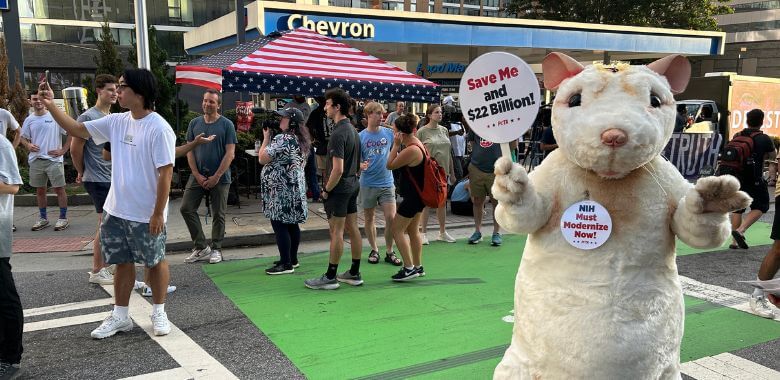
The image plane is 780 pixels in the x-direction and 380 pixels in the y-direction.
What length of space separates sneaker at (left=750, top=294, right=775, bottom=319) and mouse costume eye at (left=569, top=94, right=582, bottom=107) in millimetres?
3909

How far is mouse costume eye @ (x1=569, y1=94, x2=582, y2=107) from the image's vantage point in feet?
7.34

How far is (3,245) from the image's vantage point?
3439 mm

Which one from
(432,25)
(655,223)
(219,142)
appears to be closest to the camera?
(655,223)

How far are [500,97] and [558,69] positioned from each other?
1.03ft

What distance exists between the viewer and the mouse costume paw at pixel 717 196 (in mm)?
1975

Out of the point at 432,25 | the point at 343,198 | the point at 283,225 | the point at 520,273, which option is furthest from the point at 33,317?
the point at 432,25

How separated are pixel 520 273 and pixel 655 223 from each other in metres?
0.60

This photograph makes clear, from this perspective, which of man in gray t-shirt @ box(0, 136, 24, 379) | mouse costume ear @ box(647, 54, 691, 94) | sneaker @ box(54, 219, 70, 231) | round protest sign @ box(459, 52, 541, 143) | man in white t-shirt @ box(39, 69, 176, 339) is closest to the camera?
mouse costume ear @ box(647, 54, 691, 94)

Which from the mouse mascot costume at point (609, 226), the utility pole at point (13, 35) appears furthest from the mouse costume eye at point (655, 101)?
the utility pole at point (13, 35)

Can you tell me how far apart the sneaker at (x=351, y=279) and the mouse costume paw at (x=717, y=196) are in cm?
393

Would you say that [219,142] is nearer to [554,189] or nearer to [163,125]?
[163,125]

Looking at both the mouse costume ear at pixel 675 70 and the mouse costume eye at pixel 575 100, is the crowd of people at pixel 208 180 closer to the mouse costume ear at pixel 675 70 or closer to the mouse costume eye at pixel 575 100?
the mouse costume eye at pixel 575 100

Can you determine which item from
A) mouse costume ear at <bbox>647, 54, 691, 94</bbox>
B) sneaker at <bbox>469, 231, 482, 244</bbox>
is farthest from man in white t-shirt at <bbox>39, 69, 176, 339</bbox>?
sneaker at <bbox>469, 231, 482, 244</bbox>

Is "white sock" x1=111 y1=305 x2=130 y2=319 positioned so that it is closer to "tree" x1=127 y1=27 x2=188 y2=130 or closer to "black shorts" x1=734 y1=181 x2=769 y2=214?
"black shorts" x1=734 y1=181 x2=769 y2=214
